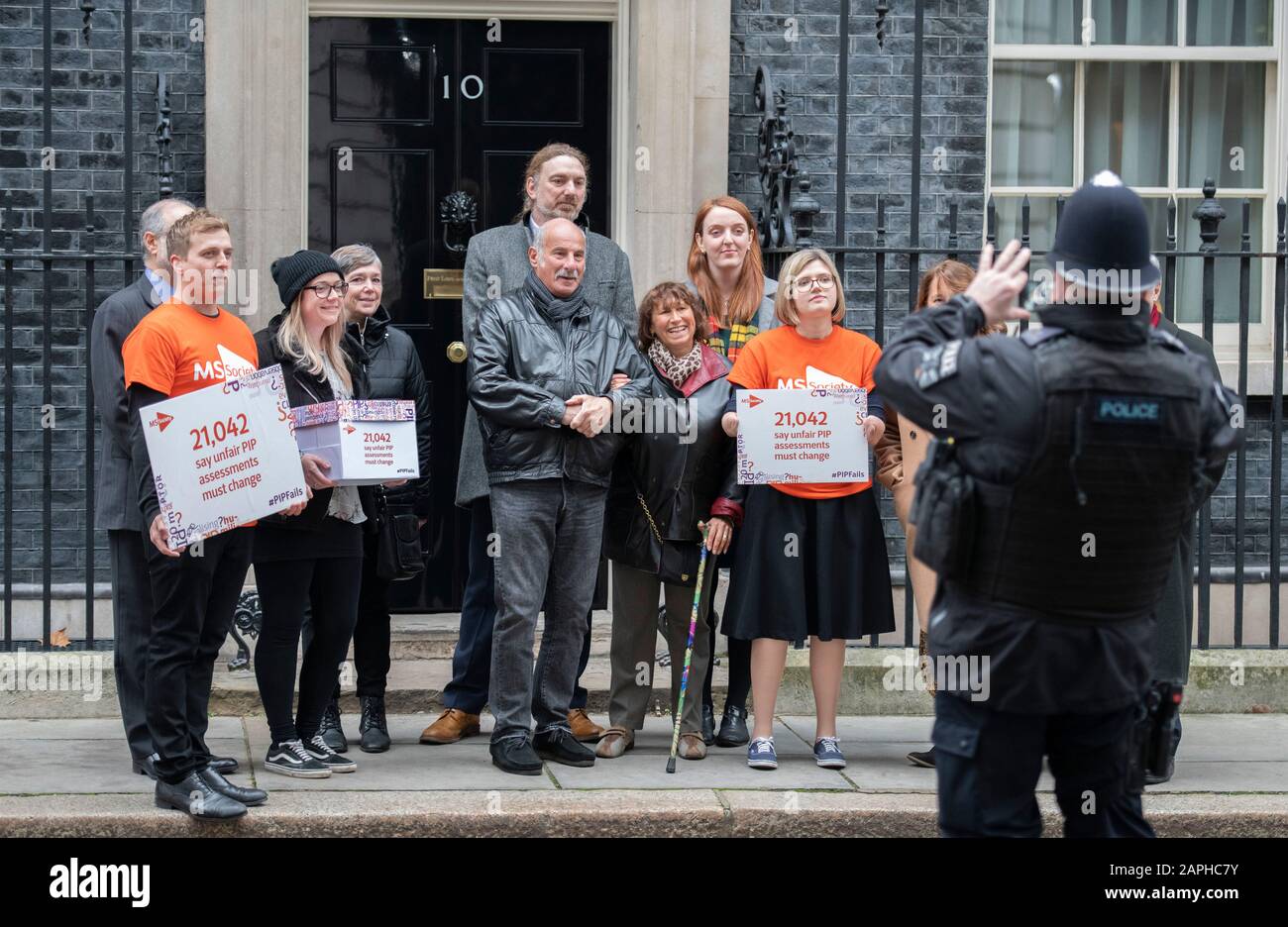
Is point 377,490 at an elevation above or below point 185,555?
above

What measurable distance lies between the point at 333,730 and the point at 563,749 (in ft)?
3.05

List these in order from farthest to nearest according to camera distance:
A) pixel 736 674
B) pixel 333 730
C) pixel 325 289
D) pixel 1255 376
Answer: pixel 1255 376 < pixel 736 674 < pixel 333 730 < pixel 325 289

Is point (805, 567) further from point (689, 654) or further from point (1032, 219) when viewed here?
point (1032, 219)

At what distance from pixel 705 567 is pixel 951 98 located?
344 centimetres

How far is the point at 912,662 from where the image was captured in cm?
753

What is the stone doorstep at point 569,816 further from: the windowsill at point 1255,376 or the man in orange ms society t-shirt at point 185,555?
→ the windowsill at point 1255,376

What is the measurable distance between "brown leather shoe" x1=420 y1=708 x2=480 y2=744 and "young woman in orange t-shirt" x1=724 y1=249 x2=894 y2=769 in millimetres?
1159

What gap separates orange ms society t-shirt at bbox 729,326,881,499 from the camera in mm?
6441

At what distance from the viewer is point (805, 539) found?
650cm

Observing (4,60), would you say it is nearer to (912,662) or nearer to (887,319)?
(887,319)

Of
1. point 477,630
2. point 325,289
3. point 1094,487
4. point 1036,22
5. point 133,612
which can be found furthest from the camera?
point 1036,22

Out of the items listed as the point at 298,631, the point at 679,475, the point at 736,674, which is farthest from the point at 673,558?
the point at 298,631
